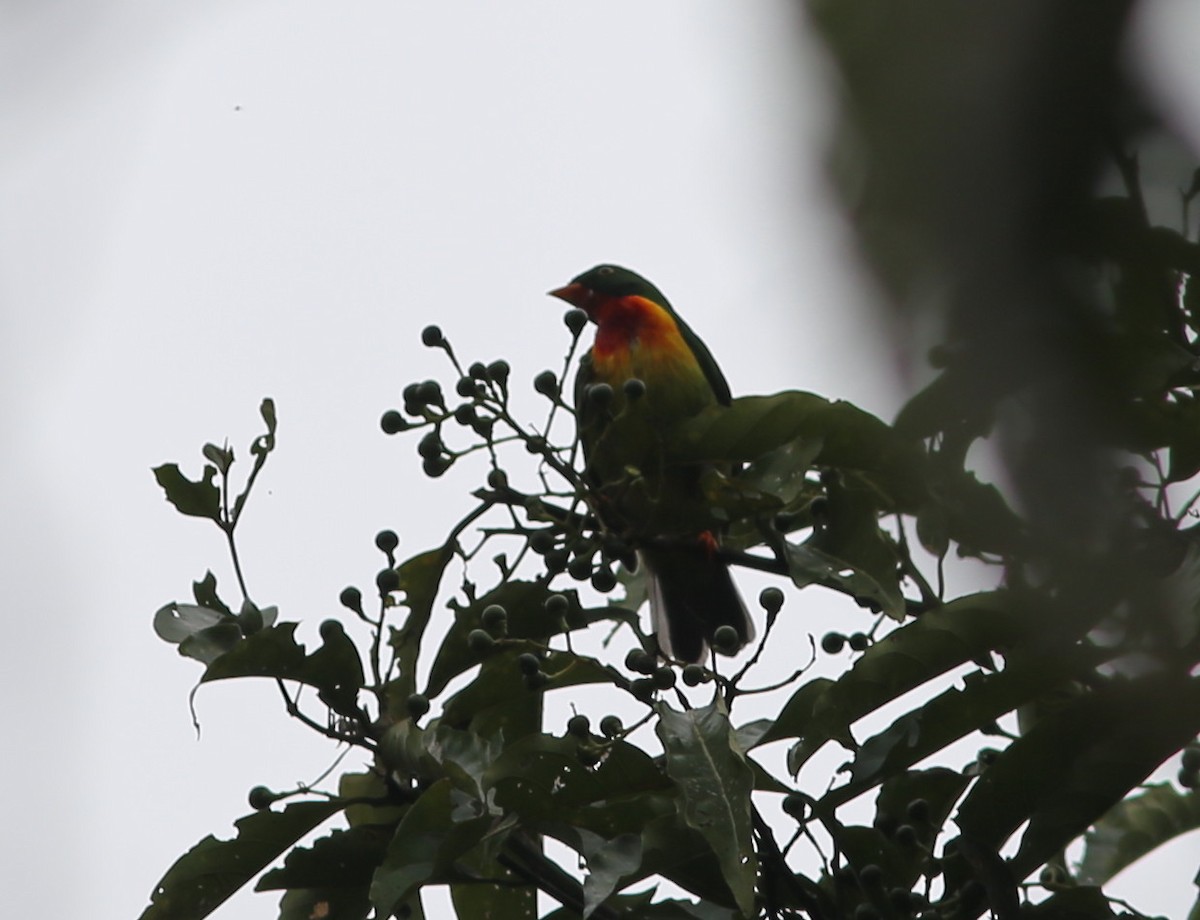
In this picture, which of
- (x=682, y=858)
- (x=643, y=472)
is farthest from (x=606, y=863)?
(x=643, y=472)

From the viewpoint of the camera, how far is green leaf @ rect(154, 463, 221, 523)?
114 inches

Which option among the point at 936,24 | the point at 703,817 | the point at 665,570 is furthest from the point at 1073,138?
the point at 665,570

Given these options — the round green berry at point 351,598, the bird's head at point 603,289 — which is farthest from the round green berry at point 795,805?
the bird's head at point 603,289

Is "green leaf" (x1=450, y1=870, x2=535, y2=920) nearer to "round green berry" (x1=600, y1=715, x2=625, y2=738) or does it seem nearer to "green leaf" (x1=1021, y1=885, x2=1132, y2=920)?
"round green berry" (x1=600, y1=715, x2=625, y2=738)

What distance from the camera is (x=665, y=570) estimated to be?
14.7 ft

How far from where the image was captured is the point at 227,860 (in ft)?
8.82

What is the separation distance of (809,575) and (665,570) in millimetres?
1700

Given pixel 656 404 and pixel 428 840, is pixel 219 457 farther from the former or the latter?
pixel 656 404

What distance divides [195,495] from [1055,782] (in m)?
1.74

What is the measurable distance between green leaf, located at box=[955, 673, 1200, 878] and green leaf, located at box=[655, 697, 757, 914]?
554mm

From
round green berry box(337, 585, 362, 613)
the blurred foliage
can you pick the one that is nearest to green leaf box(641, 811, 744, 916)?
the blurred foliage

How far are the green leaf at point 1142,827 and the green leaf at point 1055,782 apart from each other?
1.10 metres

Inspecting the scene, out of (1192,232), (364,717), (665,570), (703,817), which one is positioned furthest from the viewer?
(665,570)

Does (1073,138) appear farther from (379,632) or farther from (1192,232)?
(379,632)
